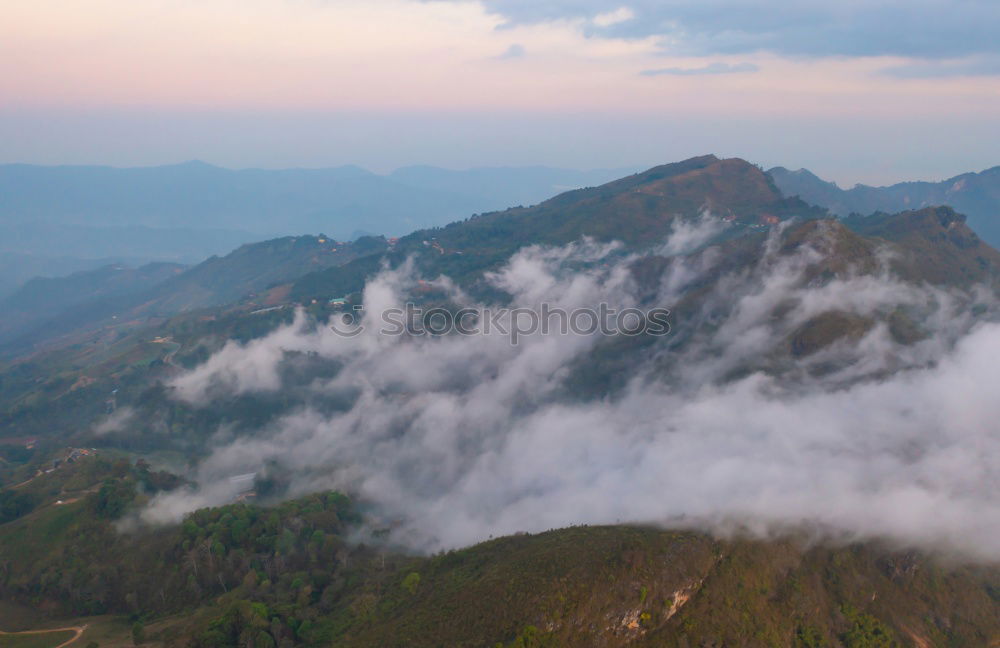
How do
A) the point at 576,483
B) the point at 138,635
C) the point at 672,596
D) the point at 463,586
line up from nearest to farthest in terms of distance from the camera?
the point at 672,596 → the point at 463,586 → the point at 138,635 → the point at 576,483

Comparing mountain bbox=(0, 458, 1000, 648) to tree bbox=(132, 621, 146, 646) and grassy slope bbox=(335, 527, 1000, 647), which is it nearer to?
grassy slope bbox=(335, 527, 1000, 647)

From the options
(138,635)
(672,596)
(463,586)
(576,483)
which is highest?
(463,586)

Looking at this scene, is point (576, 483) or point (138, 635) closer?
point (138, 635)

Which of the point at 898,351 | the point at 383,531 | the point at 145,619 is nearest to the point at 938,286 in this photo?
the point at 898,351

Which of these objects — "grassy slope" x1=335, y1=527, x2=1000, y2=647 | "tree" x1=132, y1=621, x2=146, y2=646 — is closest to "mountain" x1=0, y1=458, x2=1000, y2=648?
"grassy slope" x1=335, y1=527, x2=1000, y2=647

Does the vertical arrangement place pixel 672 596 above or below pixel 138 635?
above

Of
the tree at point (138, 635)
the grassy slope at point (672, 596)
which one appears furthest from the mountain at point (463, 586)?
the tree at point (138, 635)

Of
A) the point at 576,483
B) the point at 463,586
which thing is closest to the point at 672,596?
the point at 463,586

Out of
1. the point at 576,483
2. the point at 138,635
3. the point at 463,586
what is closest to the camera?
the point at 463,586

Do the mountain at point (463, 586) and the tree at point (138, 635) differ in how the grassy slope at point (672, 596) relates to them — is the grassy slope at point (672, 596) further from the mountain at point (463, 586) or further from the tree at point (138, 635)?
the tree at point (138, 635)

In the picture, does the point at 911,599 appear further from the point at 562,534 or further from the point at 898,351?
the point at 898,351

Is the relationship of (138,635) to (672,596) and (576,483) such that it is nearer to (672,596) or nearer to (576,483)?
(672,596)
